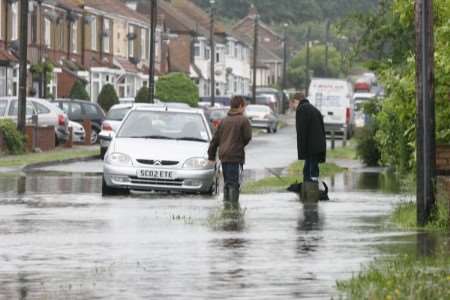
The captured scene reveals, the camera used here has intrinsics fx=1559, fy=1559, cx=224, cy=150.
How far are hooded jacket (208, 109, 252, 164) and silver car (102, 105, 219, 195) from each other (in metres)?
1.61

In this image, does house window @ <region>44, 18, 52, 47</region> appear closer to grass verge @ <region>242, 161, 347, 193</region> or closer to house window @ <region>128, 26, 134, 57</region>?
house window @ <region>128, 26, 134, 57</region>

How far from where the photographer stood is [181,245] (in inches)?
626

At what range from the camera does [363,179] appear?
33531 millimetres

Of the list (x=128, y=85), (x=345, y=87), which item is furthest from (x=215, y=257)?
(x=128, y=85)

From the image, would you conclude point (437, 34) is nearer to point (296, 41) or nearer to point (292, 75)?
point (292, 75)

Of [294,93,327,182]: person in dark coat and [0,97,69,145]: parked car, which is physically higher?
[0,97,69,145]: parked car

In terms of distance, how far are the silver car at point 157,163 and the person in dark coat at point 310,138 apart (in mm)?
1789

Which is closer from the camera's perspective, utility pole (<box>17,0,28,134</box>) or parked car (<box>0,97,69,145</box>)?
utility pole (<box>17,0,28,134</box>)

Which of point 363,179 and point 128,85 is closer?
point 363,179

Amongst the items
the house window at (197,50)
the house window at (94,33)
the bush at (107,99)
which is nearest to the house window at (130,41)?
the house window at (94,33)

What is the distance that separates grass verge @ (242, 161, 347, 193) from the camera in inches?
1105

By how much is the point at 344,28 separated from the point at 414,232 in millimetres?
23314

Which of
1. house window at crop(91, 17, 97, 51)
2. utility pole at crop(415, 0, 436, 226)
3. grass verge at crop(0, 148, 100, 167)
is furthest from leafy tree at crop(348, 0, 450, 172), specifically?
house window at crop(91, 17, 97, 51)

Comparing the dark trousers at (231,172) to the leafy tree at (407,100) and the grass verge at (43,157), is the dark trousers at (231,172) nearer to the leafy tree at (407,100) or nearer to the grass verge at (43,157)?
the leafy tree at (407,100)
